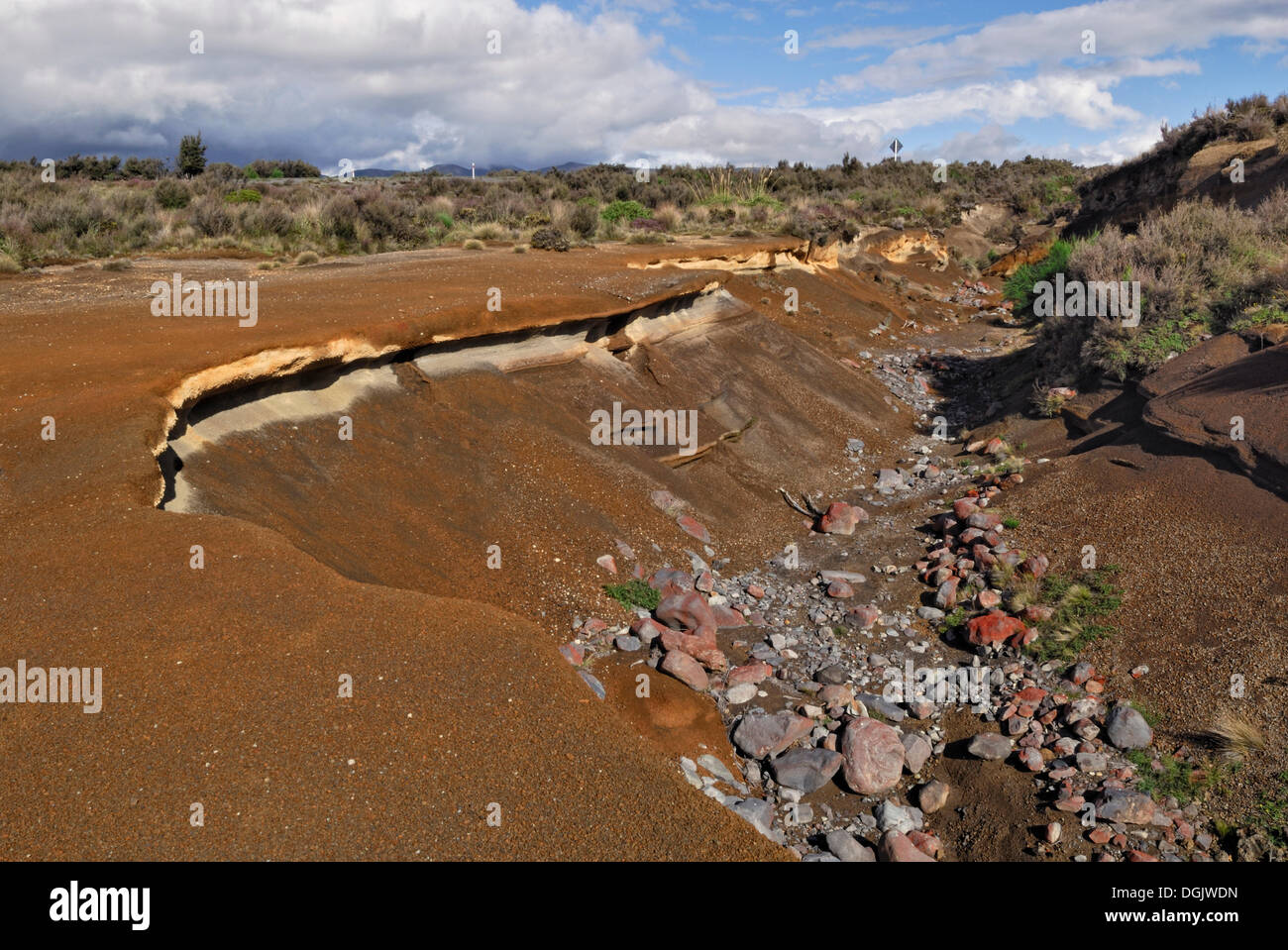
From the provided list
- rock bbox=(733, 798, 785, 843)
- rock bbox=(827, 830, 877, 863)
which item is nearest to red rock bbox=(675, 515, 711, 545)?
rock bbox=(733, 798, 785, 843)

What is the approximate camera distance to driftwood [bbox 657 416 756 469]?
1057cm

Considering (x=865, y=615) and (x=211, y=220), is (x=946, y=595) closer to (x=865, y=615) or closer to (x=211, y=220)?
(x=865, y=615)

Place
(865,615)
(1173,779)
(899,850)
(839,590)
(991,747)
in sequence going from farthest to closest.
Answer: (839,590)
(865,615)
(991,747)
(1173,779)
(899,850)

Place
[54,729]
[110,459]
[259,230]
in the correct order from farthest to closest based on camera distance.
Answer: [259,230] < [110,459] < [54,729]

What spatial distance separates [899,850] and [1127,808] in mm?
1581

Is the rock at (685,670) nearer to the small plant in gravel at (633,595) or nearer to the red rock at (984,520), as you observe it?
the small plant in gravel at (633,595)

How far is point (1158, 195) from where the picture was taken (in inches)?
867

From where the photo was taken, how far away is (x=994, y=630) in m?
7.38

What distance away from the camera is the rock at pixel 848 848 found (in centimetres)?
499

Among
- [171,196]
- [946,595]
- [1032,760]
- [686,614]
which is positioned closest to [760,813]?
[1032,760]

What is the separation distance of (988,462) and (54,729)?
37.4 feet

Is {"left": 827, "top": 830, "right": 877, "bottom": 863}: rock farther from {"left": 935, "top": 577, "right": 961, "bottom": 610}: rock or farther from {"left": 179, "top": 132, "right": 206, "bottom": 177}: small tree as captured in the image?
{"left": 179, "top": 132, "right": 206, "bottom": 177}: small tree

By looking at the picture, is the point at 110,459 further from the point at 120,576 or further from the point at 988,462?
the point at 988,462
